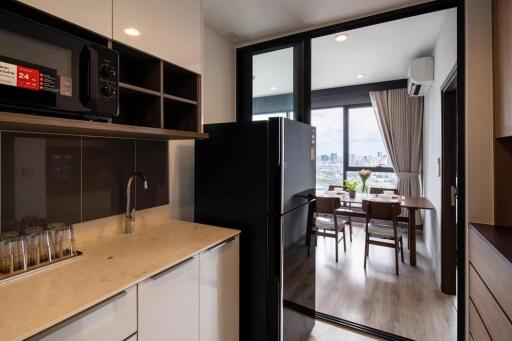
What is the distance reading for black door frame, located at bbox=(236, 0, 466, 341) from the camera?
175 cm

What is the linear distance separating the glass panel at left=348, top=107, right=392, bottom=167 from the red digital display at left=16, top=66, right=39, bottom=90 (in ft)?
17.2

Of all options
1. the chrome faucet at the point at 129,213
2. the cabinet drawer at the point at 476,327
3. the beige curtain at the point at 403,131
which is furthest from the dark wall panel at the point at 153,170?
the beige curtain at the point at 403,131

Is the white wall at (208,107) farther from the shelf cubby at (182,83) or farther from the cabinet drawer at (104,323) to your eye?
the cabinet drawer at (104,323)

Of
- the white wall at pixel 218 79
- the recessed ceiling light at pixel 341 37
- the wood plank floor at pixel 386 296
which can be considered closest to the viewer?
the wood plank floor at pixel 386 296

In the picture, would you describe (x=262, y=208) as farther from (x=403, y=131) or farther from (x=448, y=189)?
(x=403, y=131)

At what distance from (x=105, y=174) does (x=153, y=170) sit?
33 centimetres

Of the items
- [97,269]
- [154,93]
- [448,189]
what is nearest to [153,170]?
[154,93]

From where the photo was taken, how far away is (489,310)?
1.32 m

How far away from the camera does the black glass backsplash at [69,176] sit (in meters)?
1.15

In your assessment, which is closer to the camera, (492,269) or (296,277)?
(492,269)

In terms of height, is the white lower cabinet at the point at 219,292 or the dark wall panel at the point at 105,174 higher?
the dark wall panel at the point at 105,174

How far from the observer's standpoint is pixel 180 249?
51.3 inches

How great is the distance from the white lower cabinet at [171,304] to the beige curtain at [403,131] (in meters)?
4.51

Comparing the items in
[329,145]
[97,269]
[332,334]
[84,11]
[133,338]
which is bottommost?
[332,334]
